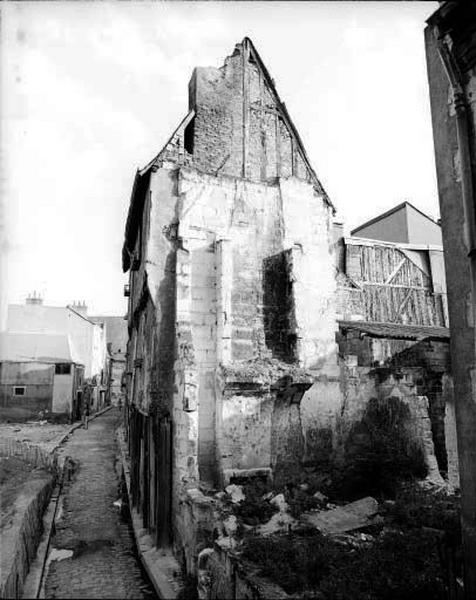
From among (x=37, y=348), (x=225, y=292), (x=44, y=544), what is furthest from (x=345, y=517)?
(x=37, y=348)

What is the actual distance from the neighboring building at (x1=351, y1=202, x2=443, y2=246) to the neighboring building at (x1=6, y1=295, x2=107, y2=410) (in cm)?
2265

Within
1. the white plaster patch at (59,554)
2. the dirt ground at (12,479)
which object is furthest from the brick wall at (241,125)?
the dirt ground at (12,479)

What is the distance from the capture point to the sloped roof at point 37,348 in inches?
1192

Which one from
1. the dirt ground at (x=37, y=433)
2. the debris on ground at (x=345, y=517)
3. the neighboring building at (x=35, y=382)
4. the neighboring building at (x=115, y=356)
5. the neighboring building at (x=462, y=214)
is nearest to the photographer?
the neighboring building at (x=462, y=214)

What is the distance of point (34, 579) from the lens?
771 centimetres

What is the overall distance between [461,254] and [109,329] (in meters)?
53.8

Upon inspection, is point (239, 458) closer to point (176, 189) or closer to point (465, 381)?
point (465, 381)

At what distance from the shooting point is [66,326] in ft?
114

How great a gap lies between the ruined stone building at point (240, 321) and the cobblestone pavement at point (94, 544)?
74 centimetres

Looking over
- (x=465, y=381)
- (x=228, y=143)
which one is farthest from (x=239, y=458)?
(x=228, y=143)

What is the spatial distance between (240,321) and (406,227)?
15.3m

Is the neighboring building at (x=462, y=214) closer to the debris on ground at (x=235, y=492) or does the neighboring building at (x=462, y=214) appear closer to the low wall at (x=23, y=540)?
the debris on ground at (x=235, y=492)

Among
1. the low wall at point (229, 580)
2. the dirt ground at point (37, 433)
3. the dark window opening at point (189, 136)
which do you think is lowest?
the dirt ground at point (37, 433)

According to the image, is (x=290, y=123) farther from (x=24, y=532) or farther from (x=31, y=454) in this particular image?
A: (x=31, y=454)
